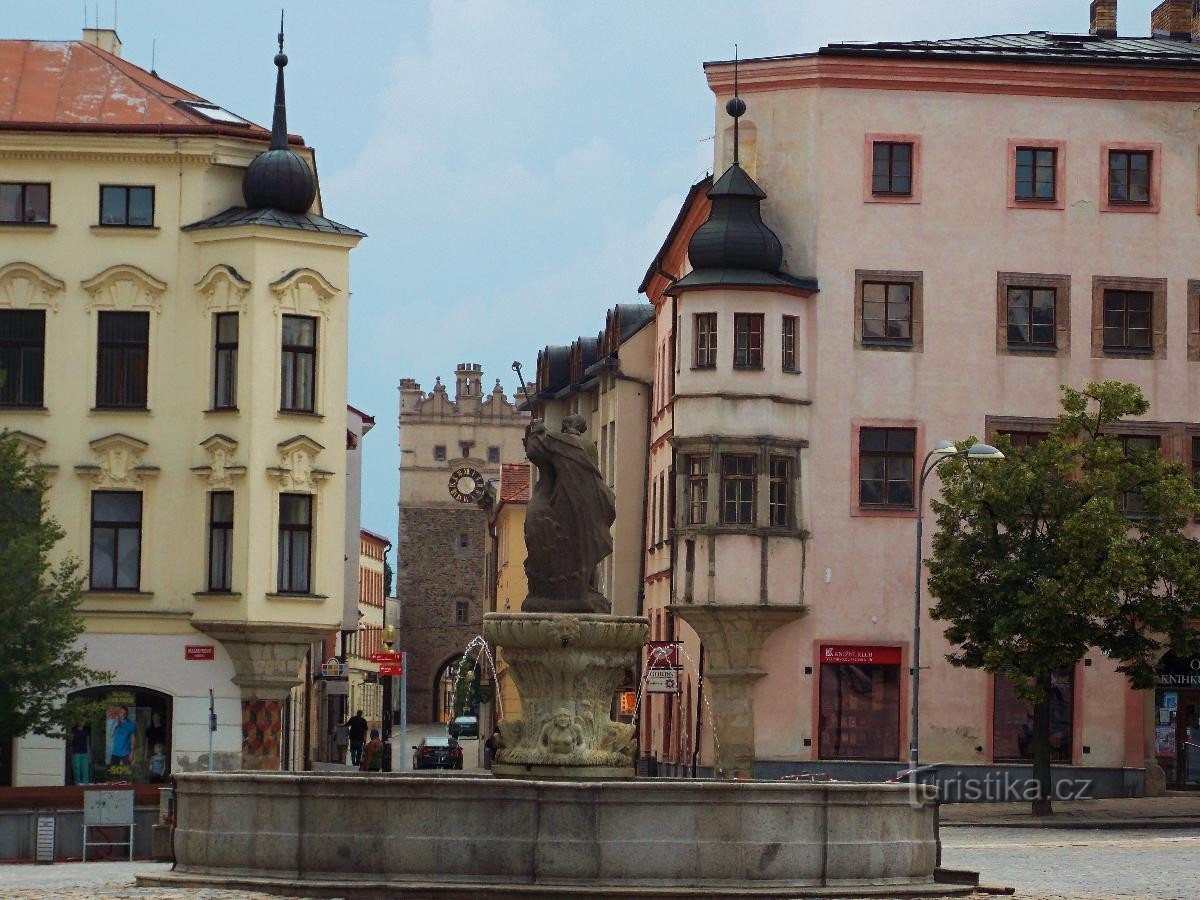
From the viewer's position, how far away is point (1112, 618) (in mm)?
46781

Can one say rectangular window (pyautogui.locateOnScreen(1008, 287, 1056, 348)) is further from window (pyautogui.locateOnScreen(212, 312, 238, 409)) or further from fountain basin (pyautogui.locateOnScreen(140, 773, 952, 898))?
fountain basin (pyautogui.locateOnScreen(140, 773, 952, 898))

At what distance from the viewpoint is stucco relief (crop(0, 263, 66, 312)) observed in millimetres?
50219

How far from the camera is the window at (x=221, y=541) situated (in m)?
49.9

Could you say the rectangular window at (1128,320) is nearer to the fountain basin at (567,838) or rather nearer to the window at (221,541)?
the window at (221,541)

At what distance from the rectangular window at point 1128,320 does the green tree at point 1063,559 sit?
739 centimetres

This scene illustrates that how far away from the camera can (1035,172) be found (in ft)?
182

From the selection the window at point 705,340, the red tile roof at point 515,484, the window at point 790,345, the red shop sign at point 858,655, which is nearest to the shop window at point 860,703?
the red shop sign at point 858,655

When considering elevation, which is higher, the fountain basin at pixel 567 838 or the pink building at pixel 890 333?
the pink building at pixel 890 333

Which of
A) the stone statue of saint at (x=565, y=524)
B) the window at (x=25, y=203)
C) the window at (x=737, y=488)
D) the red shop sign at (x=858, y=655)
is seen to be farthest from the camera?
the red shop sign at (x=858, y=655)

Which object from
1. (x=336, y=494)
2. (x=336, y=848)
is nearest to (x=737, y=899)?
(x=336, y=848)

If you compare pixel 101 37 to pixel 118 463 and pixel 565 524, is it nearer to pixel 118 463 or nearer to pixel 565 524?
pixel 118 463

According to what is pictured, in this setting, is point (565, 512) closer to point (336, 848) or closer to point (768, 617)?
point (336, 848)

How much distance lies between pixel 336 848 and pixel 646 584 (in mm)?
45340

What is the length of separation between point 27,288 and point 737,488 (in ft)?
48.7
